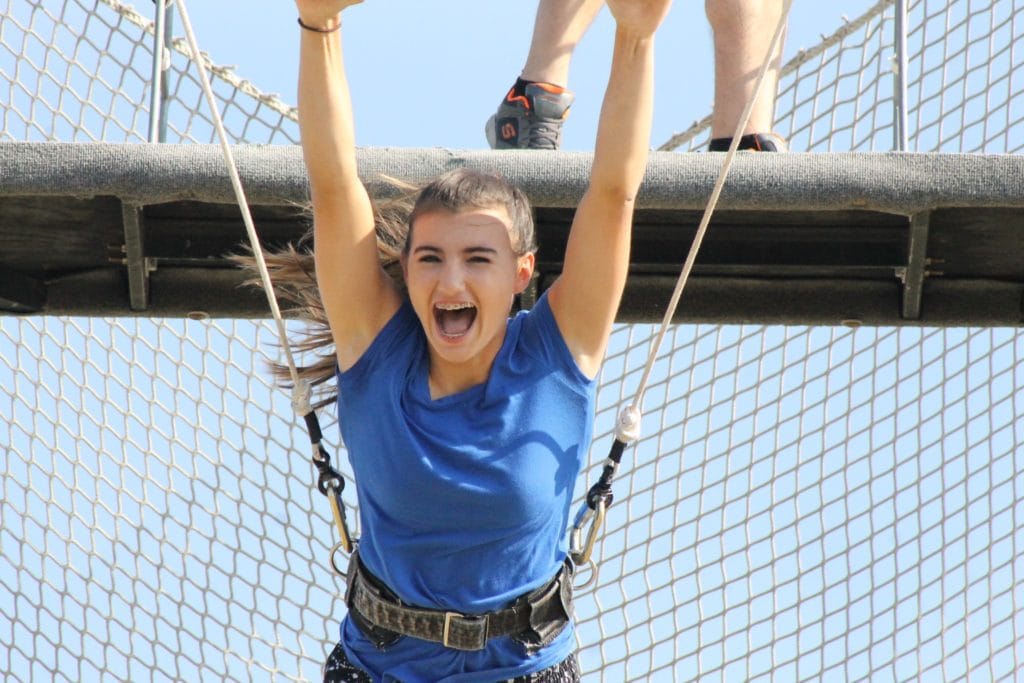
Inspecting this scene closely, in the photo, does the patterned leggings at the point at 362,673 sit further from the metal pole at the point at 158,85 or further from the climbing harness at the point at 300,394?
the metal pole at the point at 158,85

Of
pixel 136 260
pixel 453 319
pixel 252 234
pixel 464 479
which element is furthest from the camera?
pixel 136 260

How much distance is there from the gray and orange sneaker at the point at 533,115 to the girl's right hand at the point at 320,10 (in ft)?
3.68

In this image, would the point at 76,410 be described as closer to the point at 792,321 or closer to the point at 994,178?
the point at 792,321

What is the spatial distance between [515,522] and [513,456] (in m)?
0.10

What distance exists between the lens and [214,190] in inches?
126

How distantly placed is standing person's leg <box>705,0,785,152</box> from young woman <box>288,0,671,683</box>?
2.85ft

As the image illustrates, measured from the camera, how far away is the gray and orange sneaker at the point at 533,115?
3.71m

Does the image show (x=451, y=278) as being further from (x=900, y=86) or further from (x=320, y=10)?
(x=900, y=86)

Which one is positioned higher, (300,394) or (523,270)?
(523,270)

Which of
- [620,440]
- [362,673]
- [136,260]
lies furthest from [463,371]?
[136,260]

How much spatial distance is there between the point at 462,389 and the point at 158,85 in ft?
3.98

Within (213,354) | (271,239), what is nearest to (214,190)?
(271,239)

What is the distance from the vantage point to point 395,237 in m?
2.89

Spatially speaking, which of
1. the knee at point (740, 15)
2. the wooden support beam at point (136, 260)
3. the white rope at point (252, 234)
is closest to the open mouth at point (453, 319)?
the white rope at point (252, 234)
